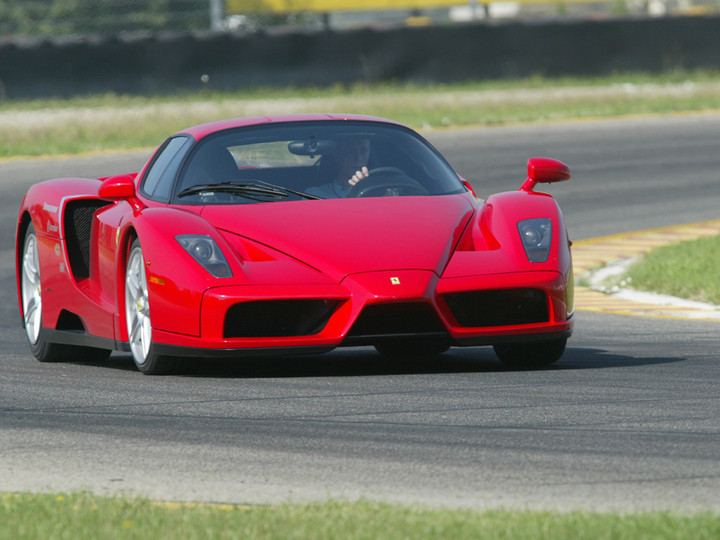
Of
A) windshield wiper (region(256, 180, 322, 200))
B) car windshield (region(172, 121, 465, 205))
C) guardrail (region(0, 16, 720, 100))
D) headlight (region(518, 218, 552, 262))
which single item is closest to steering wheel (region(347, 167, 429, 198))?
car windshield (region(172, 121, 465, 205))

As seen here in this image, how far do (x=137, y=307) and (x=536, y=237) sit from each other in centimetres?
192

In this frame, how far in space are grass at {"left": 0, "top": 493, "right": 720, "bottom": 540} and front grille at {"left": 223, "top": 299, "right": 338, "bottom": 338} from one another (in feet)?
7.86

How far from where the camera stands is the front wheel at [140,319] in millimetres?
6887

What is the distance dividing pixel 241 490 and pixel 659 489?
1.23 meters

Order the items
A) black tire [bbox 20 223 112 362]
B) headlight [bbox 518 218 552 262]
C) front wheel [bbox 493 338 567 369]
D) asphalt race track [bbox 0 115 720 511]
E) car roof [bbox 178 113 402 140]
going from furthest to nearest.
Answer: black tire [bbox 20 223 112 362], car roof [bbox 178 113 402 140], front wheel [bbox 493 338 567 369], headlight [bbox 518 218 552 262], asphalt race track [bbox 0 115 720 511]

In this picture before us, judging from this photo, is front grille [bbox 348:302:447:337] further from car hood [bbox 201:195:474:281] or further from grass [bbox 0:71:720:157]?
grass [bbox 0:71:720:157]

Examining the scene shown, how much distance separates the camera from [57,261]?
26.4ft

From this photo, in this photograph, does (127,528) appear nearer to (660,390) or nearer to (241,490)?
(241,490)

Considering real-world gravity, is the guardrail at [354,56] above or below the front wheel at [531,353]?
below

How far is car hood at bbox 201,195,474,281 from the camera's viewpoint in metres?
6.59

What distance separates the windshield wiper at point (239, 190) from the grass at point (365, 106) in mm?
12654

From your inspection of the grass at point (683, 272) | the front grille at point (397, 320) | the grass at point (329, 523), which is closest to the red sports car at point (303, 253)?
the front grille at point (397, 320)

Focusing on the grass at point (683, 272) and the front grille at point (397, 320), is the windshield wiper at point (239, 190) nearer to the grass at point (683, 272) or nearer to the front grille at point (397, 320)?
the front grille at point (397, 320)

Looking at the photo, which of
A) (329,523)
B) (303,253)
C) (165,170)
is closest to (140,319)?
(303,253)
